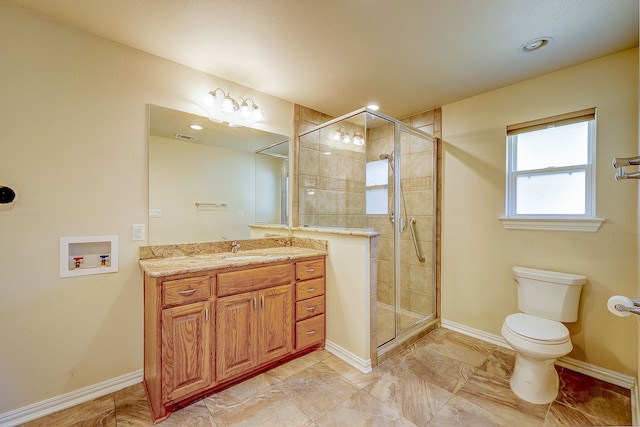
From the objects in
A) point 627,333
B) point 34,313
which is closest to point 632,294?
point 627,333

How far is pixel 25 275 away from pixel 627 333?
3.93 meters

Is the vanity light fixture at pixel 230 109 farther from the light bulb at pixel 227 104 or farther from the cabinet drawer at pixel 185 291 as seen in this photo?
the cabinet drawer at pixel 185 291

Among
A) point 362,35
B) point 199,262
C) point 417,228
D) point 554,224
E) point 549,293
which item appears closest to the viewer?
point 362,35

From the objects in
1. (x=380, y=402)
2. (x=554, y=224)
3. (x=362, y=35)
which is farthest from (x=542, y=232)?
(x=362, y=35)

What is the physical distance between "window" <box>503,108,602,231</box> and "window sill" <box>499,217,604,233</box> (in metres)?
0.02

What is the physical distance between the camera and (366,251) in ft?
6.66

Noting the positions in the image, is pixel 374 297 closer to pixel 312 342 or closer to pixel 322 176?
pixel 312 342

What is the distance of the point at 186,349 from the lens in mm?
1624

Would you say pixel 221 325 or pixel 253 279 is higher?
pixel 253 279

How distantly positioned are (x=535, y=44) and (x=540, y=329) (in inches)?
75.8

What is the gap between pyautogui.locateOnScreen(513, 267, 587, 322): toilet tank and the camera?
1931mm

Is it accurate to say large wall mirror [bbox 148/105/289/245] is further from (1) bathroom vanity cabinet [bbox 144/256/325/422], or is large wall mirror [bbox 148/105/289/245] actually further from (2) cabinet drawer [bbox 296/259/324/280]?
(2) cabinet drawer [bbox 296/259/324/280]

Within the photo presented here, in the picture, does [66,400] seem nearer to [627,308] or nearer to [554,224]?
[627,308]

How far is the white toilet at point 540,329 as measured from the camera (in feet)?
5.49
